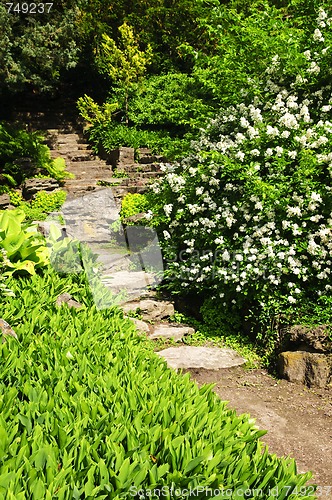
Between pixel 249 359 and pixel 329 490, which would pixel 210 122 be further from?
pixel 329 490

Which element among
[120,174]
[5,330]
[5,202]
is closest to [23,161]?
[5,202]

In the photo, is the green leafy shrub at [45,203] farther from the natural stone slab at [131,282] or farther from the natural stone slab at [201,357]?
the natural stone slab at [201,357]

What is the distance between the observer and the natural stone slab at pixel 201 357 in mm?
5102

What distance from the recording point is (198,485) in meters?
1.74

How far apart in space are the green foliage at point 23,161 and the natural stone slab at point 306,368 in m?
9.37

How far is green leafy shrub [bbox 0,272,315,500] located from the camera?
1.72 m

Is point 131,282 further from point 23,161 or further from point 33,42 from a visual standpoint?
point 33,42

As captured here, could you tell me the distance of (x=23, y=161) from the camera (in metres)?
12.6

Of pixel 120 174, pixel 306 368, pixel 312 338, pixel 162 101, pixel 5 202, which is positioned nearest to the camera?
pixel 306 368

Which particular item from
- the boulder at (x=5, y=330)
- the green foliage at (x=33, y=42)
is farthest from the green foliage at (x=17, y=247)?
the green foliage at (x=33, y=42)

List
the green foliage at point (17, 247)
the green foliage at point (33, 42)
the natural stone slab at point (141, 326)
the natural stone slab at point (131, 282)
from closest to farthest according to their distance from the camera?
the green foliage at point (17, 247)
the natural stone slab at point (141, 326)
the natural stone slab at point (131, 282)
the green foliage at point (33, 42)

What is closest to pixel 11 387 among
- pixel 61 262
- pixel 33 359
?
pixel 33 359

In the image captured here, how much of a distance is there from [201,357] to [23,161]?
9.27 m

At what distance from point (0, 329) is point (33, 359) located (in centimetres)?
44
